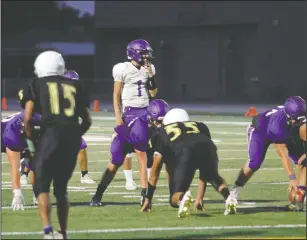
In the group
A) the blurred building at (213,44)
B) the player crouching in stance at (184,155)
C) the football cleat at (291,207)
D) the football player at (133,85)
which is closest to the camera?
the player crouching in stance at (184,155)

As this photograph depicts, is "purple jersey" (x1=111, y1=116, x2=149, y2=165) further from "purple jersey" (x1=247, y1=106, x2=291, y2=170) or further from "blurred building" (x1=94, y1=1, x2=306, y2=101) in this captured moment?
"blurred building" (x1=94, y1=1, x2=306, y2=101)

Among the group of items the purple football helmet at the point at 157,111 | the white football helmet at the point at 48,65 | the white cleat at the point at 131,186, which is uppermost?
the white football helmet at the point at 48,65

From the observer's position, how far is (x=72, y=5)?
49062 millimetres

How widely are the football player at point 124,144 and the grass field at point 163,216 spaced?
25 cm

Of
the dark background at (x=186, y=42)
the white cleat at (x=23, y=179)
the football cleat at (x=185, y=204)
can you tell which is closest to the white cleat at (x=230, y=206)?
the football cleat at (x=185, y=204)

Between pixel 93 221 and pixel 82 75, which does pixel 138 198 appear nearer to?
pixel 93 221

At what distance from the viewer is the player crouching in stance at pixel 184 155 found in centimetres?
1004

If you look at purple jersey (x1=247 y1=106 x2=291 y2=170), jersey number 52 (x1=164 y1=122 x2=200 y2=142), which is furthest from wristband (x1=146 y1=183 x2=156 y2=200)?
purple jersey (x1=247 y1=106 x2=291 y2=170)

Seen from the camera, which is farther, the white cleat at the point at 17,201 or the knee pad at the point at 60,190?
the white cleat at the point at 17,201

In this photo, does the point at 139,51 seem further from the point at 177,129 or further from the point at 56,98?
the point at 56,98

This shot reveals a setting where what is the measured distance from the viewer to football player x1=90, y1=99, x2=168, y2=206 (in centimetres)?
1118

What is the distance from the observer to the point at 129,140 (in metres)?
11.5

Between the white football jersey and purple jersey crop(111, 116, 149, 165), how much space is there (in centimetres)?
47

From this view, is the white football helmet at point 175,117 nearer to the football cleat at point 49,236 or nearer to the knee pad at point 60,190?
the knee pad at point 60,190
